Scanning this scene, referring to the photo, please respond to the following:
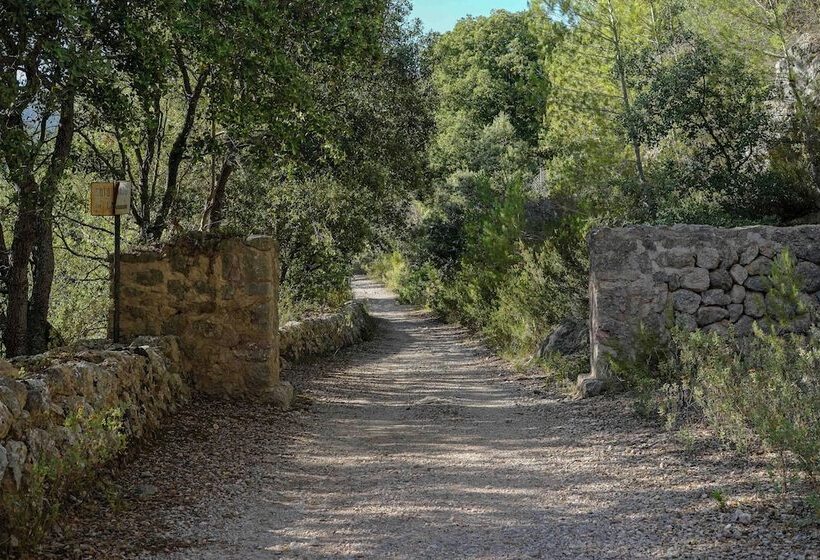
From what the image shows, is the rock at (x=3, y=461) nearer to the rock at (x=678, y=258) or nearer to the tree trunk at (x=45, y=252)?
the tree trunk at (x=45, y=252)

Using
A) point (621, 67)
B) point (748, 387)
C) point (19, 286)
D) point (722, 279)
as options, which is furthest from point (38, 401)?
point (621, 67)

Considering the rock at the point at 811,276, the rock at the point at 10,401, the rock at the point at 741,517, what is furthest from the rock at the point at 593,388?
the rock at the point at 10,401

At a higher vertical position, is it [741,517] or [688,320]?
[688,320]

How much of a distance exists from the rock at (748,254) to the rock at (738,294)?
0.30 m

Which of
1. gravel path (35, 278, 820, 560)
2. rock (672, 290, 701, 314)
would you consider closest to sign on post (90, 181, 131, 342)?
gravel path (35, 278, 820, 560)

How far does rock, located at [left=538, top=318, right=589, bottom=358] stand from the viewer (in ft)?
39.3

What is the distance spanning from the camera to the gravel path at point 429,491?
449 centimetres

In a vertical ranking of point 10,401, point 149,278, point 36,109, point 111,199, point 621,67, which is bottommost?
point 10,401

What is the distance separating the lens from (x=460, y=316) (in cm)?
2483

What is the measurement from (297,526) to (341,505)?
51cm

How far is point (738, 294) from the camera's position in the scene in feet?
31.1

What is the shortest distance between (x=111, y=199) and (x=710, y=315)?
22.3 ft

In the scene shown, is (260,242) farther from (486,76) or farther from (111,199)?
(486,76)

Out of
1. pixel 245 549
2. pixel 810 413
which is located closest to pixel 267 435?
pixel 245 549
